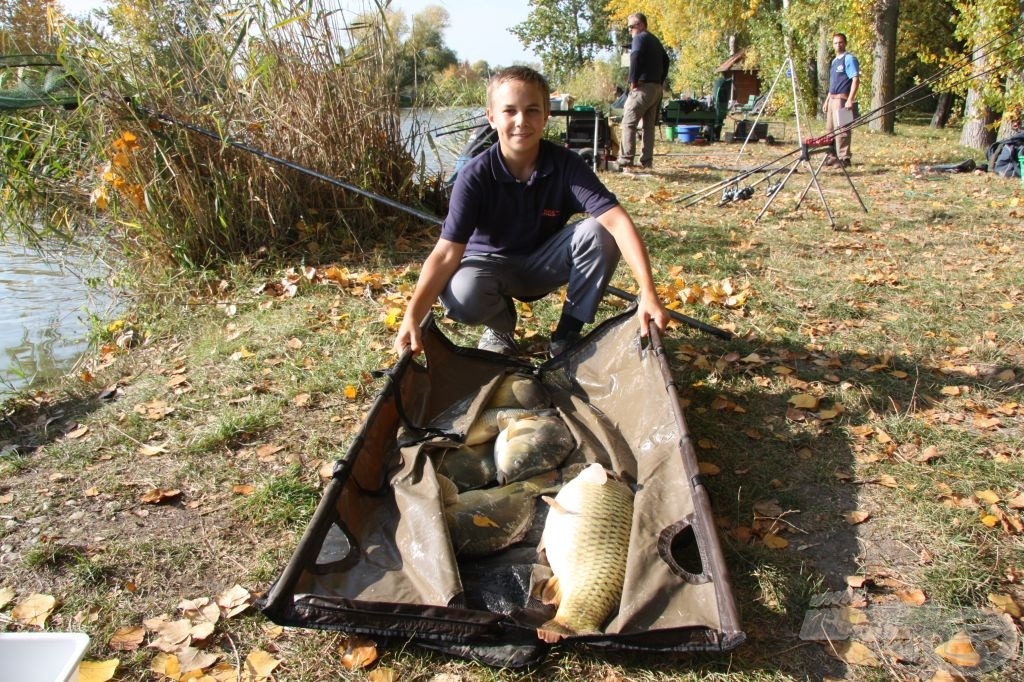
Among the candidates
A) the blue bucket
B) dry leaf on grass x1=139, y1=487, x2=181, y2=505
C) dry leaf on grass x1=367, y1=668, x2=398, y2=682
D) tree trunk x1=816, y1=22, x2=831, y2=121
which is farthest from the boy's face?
tree trunk x1=816, y1=22, x2=831, y2=121

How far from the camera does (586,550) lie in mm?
1982

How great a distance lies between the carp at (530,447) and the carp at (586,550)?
25 cm

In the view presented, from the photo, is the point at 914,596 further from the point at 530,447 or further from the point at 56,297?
the point at 56,297

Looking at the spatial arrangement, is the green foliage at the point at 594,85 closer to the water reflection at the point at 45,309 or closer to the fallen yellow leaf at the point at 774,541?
the water reflection at the point at 45,309

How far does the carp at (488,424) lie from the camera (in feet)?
8.94

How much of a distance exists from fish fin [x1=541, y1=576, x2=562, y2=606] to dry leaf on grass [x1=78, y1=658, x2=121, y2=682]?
1.17 m

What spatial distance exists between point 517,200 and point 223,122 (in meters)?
2.91

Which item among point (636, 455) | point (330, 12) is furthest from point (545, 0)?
point (636, 455)

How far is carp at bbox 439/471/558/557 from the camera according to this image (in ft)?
7.12

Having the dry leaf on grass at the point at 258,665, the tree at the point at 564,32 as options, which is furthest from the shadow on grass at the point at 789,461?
the tree at the point at 564,32

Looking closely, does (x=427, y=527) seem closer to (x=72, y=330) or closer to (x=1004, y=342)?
(x=1004, y=342)

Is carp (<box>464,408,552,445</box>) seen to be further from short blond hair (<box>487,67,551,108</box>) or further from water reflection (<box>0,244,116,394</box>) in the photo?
water reflection (<box>0,244,116,394</box>)

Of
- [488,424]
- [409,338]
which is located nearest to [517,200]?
[409,338]

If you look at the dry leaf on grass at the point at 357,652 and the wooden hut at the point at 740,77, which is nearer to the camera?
the dry leaf on grass at the point at 357,652
